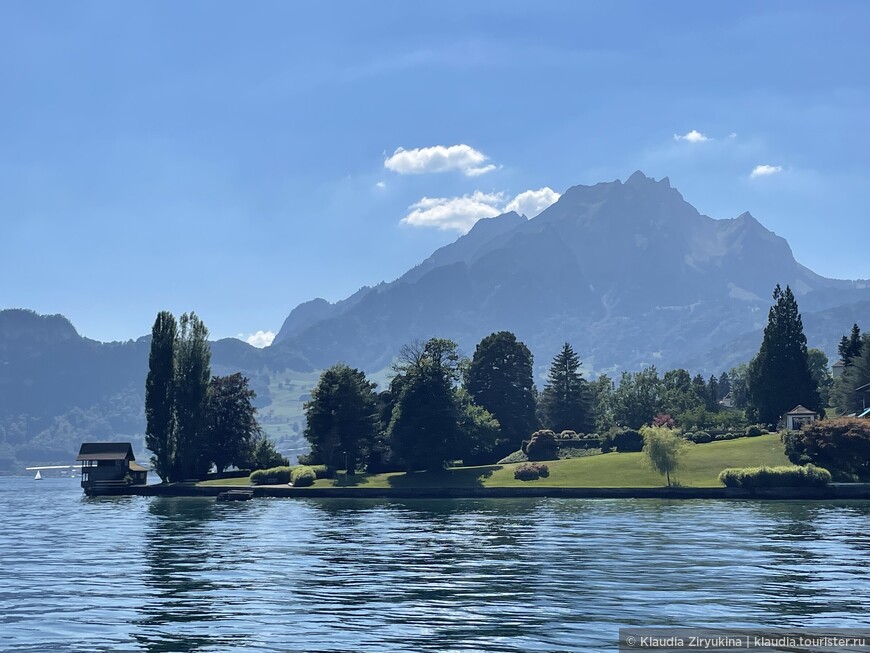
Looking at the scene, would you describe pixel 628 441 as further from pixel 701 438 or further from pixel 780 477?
pixel 780 477

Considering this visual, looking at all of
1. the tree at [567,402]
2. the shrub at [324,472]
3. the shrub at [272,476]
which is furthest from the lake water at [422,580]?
the tree at [567,402]

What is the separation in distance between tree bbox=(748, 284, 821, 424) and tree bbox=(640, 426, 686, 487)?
37251mm

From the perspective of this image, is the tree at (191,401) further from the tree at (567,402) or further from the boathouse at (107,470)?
the tree at (567,402)

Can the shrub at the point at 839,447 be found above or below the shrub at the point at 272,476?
above

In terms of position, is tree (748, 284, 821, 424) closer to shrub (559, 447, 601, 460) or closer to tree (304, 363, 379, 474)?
shrub (559, 447, 601, 460)

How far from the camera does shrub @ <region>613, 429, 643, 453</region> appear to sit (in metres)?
135

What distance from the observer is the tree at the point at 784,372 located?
138 m

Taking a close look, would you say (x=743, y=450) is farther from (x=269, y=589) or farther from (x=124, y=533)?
(x=269, y=589)

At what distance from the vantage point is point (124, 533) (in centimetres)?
6744

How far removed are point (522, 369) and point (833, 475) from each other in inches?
A: 2575

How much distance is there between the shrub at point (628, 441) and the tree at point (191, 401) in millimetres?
64301

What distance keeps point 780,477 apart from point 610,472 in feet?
71.0

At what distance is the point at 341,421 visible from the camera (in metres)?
132

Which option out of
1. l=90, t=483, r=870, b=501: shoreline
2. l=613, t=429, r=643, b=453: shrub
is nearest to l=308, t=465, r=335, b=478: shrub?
l=90, t=483, r=870, b=501: shoreline
